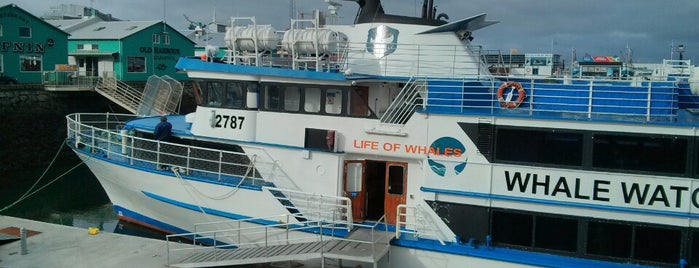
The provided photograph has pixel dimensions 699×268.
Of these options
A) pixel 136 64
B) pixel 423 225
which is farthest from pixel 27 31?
pixel 423 225

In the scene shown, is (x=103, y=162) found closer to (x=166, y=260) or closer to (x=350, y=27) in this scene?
(x=166, y=260)

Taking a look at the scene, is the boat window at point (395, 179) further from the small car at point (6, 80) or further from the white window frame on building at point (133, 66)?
the white window frame on building at point (133, 66)

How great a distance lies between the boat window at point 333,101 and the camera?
36.2ft

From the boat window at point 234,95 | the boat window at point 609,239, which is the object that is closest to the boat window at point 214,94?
the boat window at point 234,95

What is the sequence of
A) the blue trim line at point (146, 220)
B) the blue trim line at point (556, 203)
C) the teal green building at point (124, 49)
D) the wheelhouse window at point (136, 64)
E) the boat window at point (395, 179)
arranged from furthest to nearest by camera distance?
the wheelhouse window at point (136, 64) < the teal green building at point (124, 49) < the blue trim line at point (146, 220) < the boat window at point (395, 179) < the blue trim line at point (556, 203)

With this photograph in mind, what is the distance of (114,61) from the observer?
38.2 meters

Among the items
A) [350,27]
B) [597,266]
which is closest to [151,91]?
[350,27]

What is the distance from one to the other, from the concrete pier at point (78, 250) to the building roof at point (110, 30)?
28.7 m

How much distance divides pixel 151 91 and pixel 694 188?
1641 centimetres

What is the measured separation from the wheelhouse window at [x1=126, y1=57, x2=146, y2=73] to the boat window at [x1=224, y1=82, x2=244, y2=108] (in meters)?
29.7

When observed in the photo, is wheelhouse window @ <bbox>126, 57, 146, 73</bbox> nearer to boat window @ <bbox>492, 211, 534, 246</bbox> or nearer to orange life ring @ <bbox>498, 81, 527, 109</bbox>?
orange life ring @ <bbox>498, 81, 527, 109</bbox>

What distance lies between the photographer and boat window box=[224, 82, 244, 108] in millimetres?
11781

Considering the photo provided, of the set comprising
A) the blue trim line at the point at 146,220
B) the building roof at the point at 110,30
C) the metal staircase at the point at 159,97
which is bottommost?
the blue trim line at the point at 146,220

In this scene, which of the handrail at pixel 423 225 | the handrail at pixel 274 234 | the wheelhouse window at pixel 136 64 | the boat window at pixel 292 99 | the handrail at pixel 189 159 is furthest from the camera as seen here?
the wheelhouse window at pixel 136 64
